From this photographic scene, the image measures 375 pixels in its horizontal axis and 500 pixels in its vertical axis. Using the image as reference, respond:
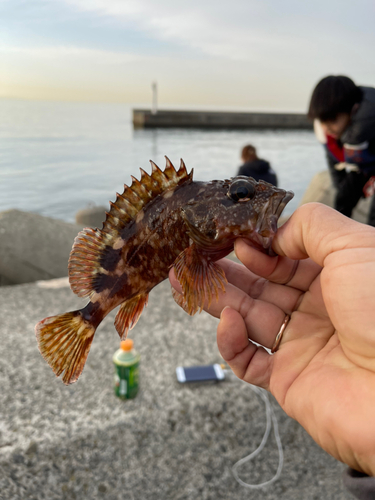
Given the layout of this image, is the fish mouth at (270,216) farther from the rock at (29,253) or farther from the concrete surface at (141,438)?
the rock at (29,253)

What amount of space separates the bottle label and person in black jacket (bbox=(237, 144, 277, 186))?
15.0ft

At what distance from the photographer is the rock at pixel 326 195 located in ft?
34.0

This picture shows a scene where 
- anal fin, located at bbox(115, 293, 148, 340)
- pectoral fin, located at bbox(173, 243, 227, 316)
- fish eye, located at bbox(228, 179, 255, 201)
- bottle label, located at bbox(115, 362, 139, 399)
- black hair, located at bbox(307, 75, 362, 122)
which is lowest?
bottle label, located at bbox(115, 362, 139, 399)

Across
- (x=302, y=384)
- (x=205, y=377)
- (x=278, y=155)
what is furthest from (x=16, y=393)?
(x=278, y=155)

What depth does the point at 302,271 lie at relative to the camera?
2271 millimetres

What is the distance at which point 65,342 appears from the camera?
6.24 feet

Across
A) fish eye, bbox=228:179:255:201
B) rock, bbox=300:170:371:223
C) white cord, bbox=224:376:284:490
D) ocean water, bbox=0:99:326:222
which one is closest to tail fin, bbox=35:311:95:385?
fish eye, bbox=228:179:255:201

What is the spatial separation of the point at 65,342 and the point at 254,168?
19.3ft

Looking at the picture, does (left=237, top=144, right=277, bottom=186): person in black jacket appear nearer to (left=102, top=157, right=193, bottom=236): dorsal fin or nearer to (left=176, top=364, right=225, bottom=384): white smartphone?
(left=176, top=364, right=225, bottom=384): white smartphone

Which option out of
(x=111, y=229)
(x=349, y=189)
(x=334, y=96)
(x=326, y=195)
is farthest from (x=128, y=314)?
(x=326, y=195)

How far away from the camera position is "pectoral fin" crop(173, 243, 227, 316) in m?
1.95

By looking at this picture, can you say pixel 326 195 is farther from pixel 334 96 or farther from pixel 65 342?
pixel 65 342

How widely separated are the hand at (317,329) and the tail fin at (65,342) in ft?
2.51

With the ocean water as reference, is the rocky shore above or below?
above
